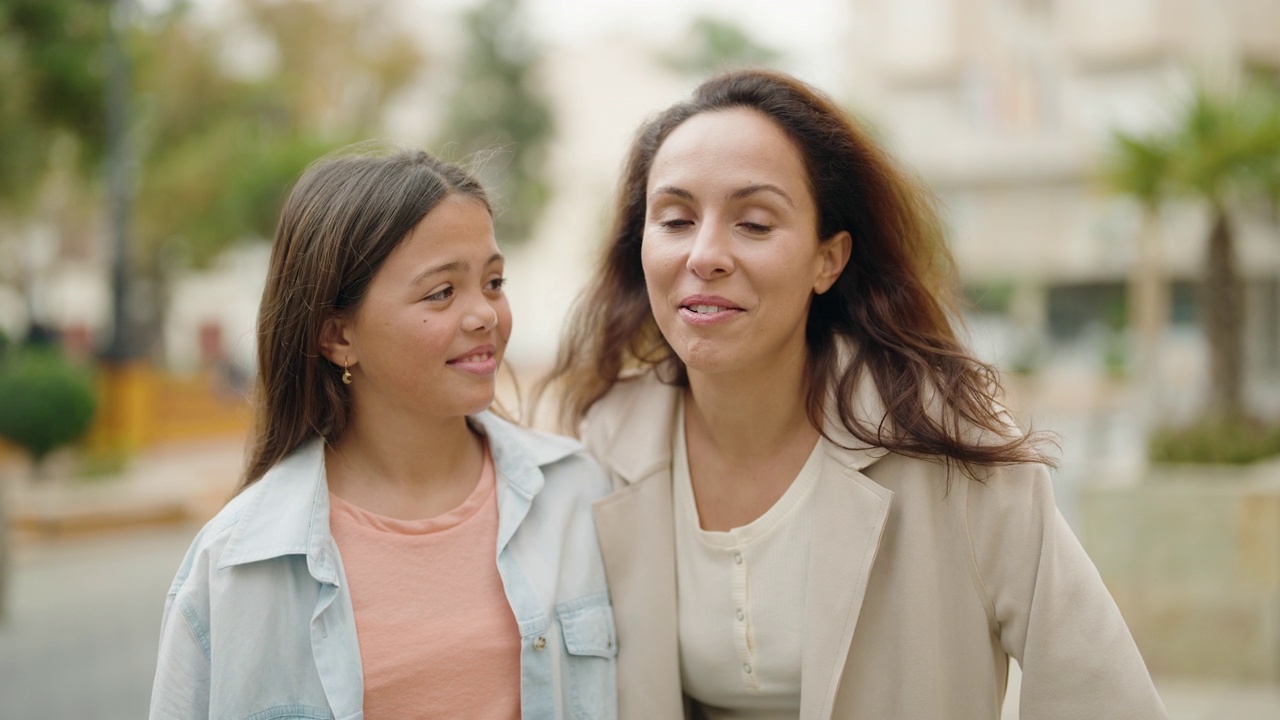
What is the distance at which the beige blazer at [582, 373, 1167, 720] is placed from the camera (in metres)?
2.32

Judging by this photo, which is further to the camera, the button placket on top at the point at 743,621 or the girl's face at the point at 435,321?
Answer: the button placket on top at the point at 743,621

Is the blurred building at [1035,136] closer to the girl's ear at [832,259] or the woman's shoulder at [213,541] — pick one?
the girl's ear at [832,259]

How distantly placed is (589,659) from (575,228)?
4165 centimetres

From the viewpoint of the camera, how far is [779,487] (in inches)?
105

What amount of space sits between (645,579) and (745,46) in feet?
170

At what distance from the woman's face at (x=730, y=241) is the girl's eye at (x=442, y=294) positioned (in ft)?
1.41

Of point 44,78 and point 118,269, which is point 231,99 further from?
point 118,269

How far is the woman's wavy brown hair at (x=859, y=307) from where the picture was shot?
8.14ft

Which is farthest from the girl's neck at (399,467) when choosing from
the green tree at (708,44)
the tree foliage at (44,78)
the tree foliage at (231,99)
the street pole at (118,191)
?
the green tree at (708,44)

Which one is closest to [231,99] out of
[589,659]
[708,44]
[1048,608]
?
[589,659]

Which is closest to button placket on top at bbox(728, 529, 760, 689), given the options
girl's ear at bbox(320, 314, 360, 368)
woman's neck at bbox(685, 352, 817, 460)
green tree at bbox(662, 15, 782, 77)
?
woman's neck at bbox(685, 352, 817, 460)

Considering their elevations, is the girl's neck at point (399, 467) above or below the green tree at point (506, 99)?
below

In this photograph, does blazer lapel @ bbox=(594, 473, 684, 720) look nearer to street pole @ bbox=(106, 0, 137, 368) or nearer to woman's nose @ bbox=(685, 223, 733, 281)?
woman's nose @ bbox=(685, 223, 733, 281)

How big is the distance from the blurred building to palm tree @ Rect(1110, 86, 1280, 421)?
2571 centimetres
